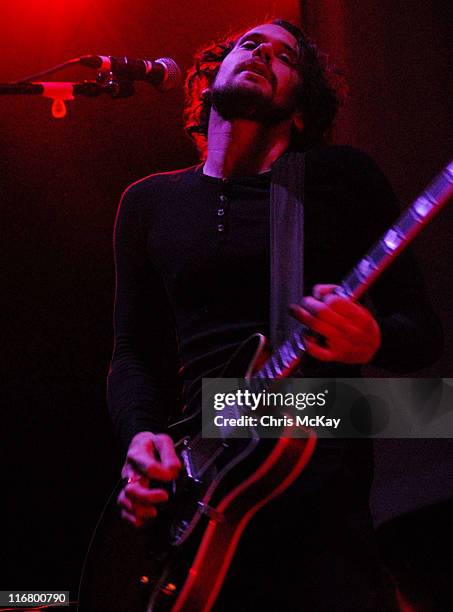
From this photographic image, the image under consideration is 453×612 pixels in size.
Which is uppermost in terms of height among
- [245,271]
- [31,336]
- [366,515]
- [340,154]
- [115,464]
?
[340,154]

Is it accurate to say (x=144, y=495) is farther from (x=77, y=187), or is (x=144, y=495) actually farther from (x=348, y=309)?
(x=77, y=187)

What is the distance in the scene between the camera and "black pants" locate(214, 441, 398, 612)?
→ 124 cm

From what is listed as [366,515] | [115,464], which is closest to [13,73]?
[115,464]

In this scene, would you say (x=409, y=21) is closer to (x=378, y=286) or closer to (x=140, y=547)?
(x=378, y=286)

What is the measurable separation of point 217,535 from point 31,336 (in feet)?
5.33

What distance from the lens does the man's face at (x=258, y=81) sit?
72.2 inches

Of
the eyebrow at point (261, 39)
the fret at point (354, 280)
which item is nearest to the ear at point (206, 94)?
the eyebrow at point (261, 39)

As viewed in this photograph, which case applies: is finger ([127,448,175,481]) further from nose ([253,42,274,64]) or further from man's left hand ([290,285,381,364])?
nose ([253,42,274,64])

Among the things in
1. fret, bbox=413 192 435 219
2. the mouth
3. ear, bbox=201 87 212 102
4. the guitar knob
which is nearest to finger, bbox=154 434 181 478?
the guitar knob

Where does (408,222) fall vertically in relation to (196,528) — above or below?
above

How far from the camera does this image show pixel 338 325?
3.69ft

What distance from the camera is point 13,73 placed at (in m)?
2.75

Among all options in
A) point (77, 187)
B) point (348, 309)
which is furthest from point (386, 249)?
point (77, 187)

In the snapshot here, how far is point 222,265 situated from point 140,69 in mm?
656
